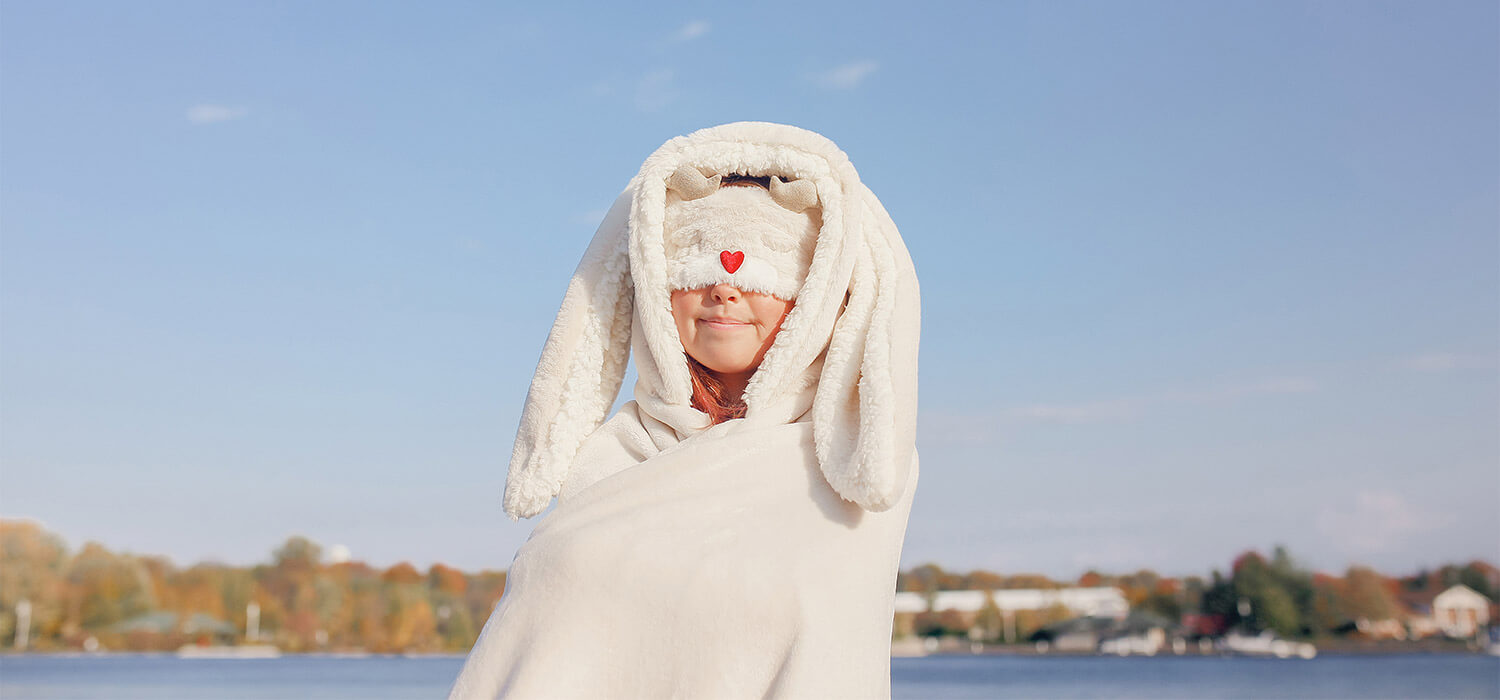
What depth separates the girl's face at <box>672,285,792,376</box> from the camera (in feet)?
6.36

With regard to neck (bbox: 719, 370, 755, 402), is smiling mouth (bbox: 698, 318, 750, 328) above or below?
above

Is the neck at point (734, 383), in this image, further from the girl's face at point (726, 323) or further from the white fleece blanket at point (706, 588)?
the white fleece blanket at point (706, 588)

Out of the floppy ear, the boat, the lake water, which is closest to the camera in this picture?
the floppy ear

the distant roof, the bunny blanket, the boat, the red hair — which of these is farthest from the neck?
the boat

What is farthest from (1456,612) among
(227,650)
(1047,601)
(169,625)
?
(227,650)

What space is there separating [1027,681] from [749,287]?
60.0m

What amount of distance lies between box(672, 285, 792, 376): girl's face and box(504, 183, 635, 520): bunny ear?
16cm

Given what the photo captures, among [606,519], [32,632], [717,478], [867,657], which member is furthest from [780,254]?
[32,632]

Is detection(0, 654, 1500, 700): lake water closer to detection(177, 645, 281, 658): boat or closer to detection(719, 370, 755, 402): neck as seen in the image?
detection(177, 645, 281, 658): boat

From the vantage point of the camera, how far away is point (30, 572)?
57.2 m

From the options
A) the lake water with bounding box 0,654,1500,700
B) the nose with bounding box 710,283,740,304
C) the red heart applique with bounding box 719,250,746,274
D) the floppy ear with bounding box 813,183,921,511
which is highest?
the red heart applique with bounding box 719,250,746,274

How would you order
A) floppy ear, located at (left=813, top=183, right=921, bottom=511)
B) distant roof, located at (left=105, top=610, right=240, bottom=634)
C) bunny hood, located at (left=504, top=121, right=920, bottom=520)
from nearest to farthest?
1. floppy ear, located at (left=813, top=183, right=921, bottom=511)
2. bunny hood, located at (left=504, top=121, right=920, bottom=520)
3. distant roof, located at (left=105, top=610, right=240, bottom=634)

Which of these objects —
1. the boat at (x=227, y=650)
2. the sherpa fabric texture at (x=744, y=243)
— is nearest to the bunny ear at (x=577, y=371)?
the sherpa fabric texture at (x=744, y=243)

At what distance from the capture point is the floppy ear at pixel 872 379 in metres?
1.72
